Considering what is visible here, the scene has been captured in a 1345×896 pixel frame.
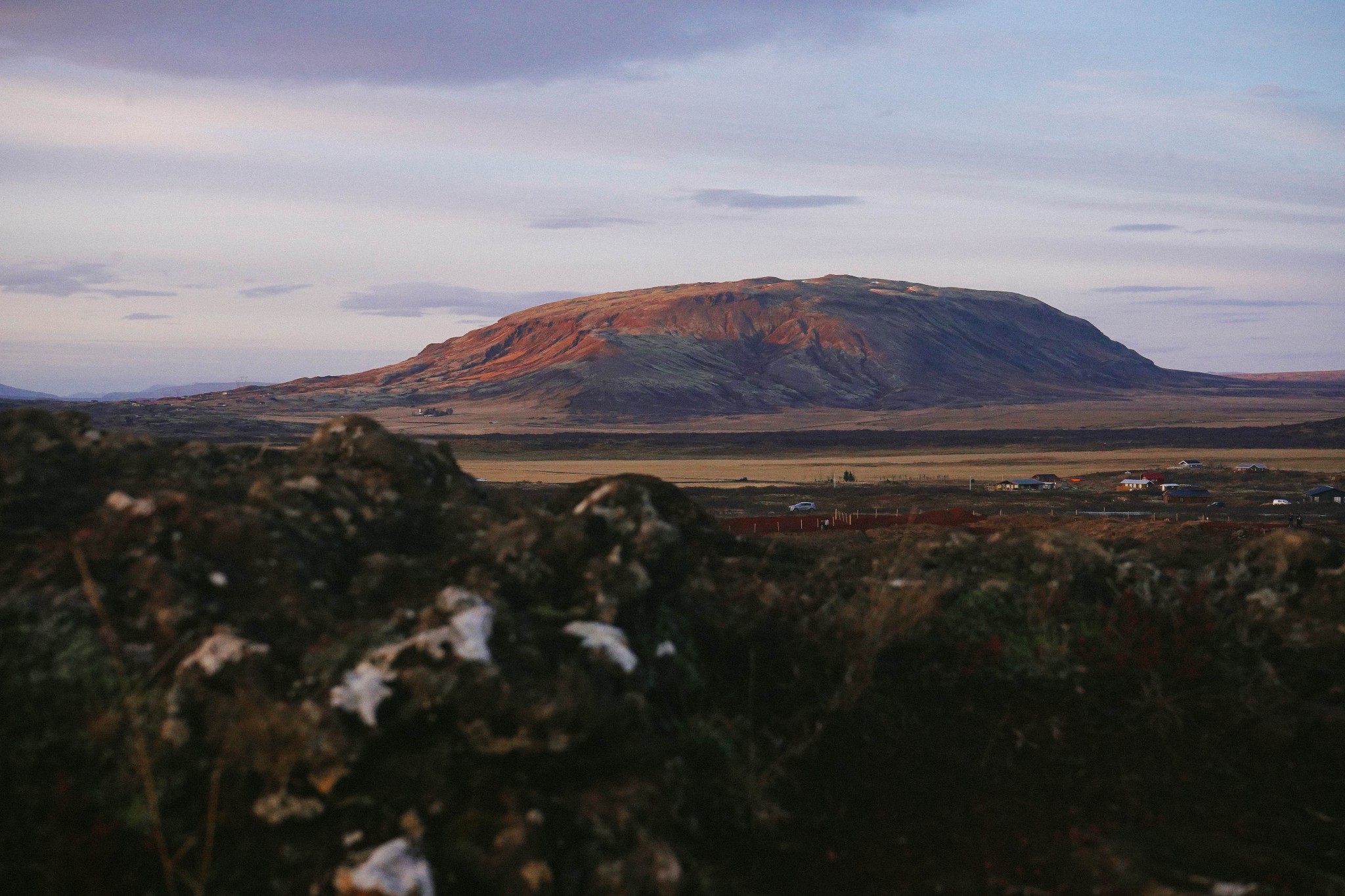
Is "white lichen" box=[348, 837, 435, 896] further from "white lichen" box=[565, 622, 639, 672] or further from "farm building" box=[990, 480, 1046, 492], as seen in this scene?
"farm building" box=[990, 480, 1046, 492]

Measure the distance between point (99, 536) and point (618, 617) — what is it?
290cm

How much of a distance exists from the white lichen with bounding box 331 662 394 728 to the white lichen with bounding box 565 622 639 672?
3.52ft

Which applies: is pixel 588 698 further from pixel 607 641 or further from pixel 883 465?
pixel 883 465

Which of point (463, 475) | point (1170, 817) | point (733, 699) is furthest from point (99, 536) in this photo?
point (1170, 817)

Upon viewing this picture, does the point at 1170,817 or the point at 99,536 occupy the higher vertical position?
the point at 99,536

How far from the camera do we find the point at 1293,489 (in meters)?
64.4

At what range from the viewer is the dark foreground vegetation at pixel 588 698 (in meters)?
4.66

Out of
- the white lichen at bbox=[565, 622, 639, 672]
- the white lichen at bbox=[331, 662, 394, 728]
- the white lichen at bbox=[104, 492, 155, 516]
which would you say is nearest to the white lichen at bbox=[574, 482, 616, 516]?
the white lichen at bbox=[565, 622, 639, 672]

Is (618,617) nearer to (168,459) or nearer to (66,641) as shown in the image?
(66,641)

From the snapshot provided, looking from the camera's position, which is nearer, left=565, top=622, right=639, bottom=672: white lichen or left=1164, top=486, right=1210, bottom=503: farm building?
left=565, top=622, right=639, bottom=672: white lichen

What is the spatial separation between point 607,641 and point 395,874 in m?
1.73

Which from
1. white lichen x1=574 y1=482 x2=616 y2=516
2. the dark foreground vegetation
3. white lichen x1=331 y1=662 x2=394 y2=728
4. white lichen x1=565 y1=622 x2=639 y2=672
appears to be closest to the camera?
the dark foreground vegetation

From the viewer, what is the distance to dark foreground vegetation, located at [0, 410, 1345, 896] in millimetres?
4664

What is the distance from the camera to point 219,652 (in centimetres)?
520
